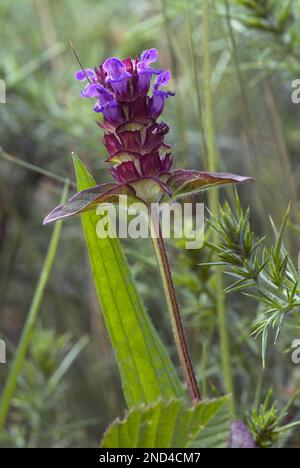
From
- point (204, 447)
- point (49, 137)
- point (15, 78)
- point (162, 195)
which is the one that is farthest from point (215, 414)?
point (49, 137)

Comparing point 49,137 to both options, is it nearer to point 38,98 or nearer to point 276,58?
point 38,98

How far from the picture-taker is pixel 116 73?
Answer: 0.54m

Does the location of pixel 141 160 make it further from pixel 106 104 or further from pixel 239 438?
pixel 239 438

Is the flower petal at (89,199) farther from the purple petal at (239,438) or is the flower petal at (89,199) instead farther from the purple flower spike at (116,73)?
the purple petal at (239,438)

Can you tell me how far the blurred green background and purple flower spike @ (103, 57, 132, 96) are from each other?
33 centimetres

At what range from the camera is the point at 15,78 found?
1.19 metres

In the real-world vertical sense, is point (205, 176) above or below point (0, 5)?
below

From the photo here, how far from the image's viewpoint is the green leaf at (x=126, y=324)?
1.99 feet

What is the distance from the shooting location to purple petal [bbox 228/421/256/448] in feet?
1.81

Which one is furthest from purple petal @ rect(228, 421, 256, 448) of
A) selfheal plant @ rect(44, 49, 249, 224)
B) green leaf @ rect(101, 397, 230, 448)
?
selfheal plant @ rect(44, 49, 249, 224)

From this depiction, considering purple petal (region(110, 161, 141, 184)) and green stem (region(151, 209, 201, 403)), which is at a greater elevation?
purple petal (region(110, 161, 141, 184))

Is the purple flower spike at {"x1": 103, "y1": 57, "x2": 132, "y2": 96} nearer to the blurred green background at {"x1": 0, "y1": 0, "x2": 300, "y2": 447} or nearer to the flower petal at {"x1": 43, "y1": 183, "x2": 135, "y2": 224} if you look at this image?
the flower petal at {"x1": 43, "y1": 183, "x2": 135, "y2": 224}
